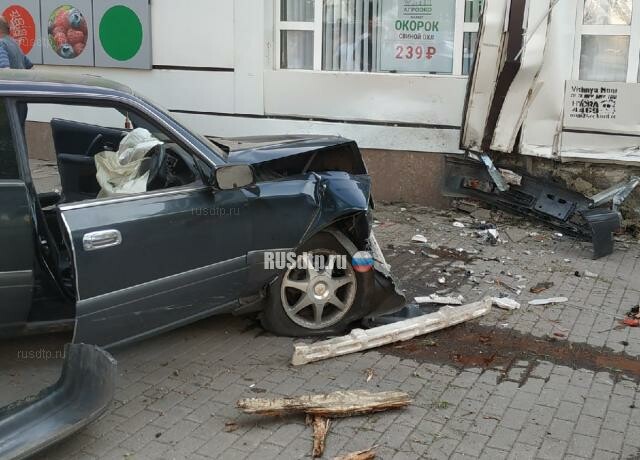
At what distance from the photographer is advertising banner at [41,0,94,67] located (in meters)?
10.6

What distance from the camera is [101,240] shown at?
4.04 m

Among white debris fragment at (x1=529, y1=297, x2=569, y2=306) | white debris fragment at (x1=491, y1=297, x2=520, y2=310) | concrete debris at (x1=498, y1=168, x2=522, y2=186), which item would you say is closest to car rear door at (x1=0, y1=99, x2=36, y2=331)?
white debris fragment at (x1=491, y1=297, x2=520, y2=310)

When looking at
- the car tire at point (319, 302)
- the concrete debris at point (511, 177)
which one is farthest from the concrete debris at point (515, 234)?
the car tire at point (319, 302)

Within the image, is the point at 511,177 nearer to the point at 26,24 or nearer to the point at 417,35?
the point at 417,35

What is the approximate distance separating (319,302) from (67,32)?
24.3ft

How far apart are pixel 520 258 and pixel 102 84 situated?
14.2 ft

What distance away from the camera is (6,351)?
4.94 metres

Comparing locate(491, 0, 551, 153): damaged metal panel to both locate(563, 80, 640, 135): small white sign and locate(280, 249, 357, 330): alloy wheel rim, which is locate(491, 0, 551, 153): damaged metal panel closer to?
locate(563, 80, 640, 135): small white sign

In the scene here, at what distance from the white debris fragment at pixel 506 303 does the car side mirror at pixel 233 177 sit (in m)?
2.34

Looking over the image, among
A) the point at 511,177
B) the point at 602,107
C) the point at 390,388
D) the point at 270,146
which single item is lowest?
the point at 390,388

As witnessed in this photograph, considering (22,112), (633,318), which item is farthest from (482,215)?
(22,112)

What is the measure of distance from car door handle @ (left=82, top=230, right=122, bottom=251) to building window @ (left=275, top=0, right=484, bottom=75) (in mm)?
5798

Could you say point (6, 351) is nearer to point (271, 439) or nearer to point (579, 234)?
point (271, 439)

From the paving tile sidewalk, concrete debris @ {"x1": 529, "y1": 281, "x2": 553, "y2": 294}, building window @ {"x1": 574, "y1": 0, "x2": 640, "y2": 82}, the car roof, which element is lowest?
the paving tile sidewalk
